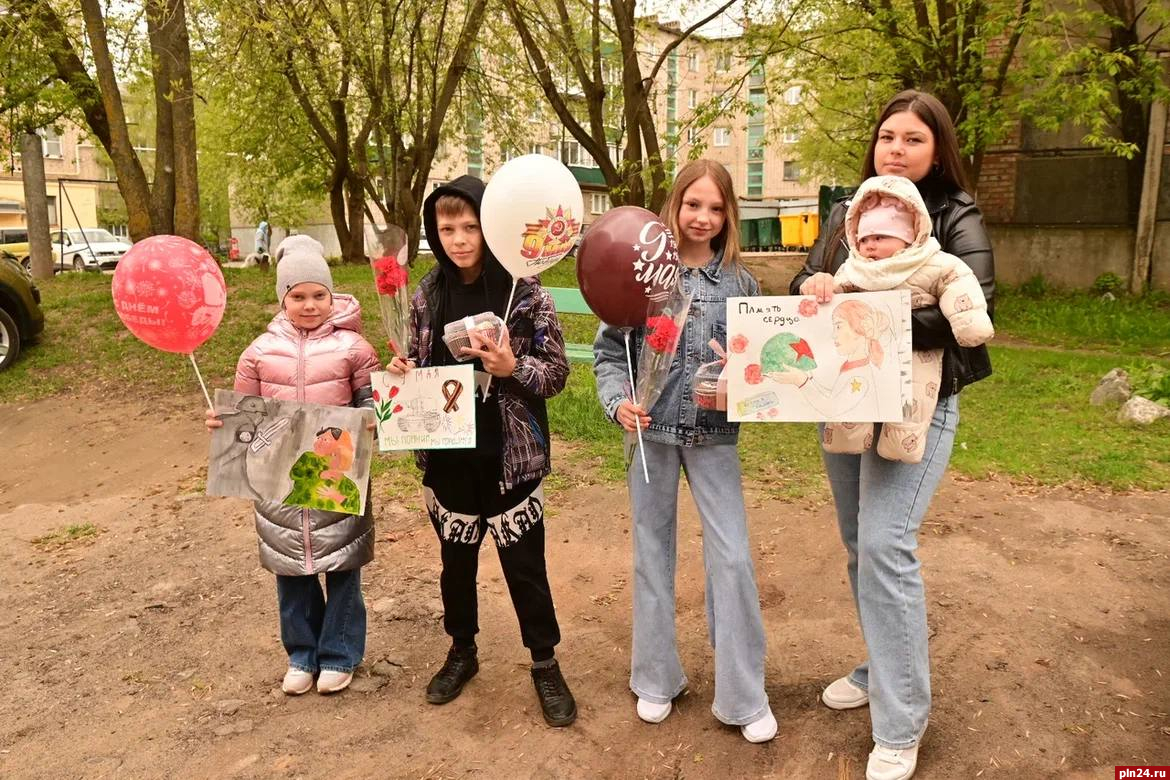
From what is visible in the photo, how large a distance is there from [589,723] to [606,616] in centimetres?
91

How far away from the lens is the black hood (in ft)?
9.86

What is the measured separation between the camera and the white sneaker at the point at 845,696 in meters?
3.06

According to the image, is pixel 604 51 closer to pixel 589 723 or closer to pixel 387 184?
pixel 387 184

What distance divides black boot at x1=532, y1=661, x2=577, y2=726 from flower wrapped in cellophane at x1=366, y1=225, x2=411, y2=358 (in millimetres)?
1265

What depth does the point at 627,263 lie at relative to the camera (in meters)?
2.70

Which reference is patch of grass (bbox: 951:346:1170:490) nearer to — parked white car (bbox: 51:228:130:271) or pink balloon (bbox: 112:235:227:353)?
pink balloon (bbox: 112:235:227:353)

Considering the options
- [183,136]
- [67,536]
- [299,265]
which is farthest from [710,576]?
[183,136]

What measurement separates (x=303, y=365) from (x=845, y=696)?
7.39 feet

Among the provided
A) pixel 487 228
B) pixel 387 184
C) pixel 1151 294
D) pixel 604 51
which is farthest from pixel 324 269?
pixel 387 184

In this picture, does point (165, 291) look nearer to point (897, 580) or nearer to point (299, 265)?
point (299, 265)

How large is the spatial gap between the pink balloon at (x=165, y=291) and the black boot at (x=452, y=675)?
5.17ft

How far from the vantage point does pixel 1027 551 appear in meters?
4.55

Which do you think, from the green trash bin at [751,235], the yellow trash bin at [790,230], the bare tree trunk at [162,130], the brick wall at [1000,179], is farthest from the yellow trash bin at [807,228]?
the bare tree trunk at [162,130]

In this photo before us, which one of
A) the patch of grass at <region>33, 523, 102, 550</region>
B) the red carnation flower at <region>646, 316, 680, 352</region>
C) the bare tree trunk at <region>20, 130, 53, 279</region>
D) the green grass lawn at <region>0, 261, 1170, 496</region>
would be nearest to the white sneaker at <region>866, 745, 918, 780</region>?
the red carnation flower at <region>646, 316, 680, 352</region>
